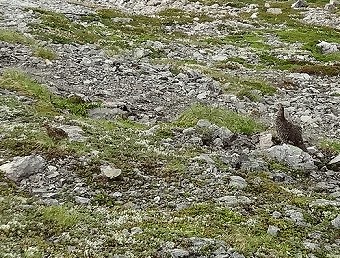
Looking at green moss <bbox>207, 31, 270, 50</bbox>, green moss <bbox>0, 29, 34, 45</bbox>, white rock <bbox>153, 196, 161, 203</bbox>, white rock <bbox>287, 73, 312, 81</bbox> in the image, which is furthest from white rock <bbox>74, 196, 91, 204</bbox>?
green moss <bbox>207, 31, 270, 50</bbox>

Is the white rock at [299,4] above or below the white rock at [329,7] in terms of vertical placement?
below

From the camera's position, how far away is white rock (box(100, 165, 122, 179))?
14859mm

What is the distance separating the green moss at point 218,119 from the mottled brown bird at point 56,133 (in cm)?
488

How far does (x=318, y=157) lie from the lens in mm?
19484

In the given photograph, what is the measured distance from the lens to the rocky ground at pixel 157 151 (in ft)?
39.5

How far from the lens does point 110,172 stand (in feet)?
49.1

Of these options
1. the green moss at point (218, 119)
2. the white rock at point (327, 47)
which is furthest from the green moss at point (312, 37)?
the green moss at point (218, 119)

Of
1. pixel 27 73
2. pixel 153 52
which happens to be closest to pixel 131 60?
pixel 153 52

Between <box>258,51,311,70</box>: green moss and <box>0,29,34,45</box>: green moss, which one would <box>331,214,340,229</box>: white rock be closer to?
<box>0,29,34,45</box>: green moss

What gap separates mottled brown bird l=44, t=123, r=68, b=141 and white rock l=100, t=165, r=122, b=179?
218cm

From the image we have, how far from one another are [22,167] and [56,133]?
244 centimetres

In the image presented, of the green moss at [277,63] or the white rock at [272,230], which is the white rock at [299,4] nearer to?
the green moss at [277,63]

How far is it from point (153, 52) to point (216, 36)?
12633 millimetres

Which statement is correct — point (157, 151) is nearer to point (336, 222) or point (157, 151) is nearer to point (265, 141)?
point (265, 141)
